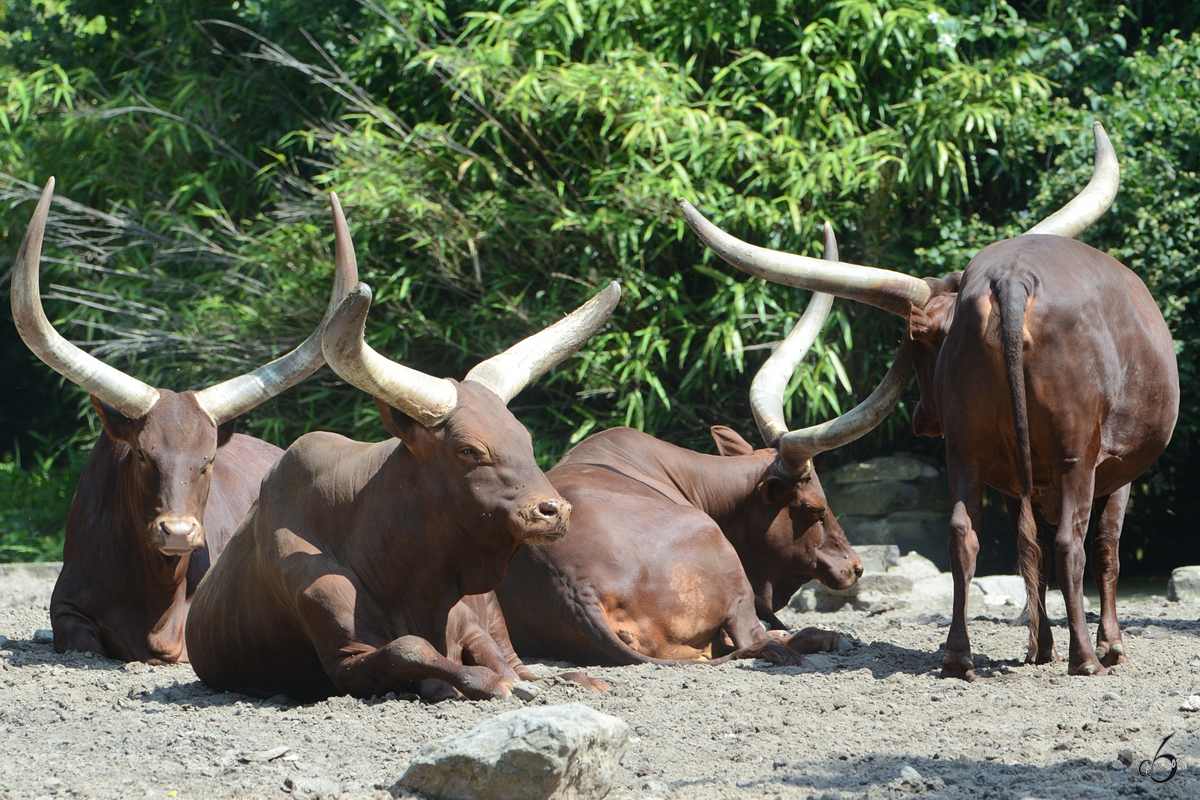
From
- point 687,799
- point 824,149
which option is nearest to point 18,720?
point 687,799

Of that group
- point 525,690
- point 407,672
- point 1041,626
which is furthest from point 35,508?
point 1041,626

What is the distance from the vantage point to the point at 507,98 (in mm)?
7523

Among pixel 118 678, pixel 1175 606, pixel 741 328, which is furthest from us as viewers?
pixel 741 328

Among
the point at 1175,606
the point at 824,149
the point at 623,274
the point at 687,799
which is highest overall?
the point at 824,149

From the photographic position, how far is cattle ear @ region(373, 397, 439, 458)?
3467 millimetres

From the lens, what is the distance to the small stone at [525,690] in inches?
130

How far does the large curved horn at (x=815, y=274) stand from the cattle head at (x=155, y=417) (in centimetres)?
132

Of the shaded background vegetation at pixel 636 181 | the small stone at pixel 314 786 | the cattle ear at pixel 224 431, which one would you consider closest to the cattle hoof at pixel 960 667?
the small stone at pixel 314 786

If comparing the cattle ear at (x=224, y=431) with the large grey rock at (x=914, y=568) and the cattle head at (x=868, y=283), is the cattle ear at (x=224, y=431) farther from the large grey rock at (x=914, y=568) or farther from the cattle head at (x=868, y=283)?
the large grey rock at (x=914, y=568)

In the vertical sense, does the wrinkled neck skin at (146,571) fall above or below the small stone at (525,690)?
below

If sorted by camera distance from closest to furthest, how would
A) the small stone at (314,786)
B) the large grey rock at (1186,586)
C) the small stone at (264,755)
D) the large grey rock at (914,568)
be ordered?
the small stone at (314,786), the small stone at (264,755), the large grey rock at (1186,586), the large grey rock at (914,568)

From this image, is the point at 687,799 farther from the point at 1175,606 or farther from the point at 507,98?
the point at 507,98

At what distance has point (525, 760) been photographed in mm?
2316

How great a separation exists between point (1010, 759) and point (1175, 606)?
139 inches
